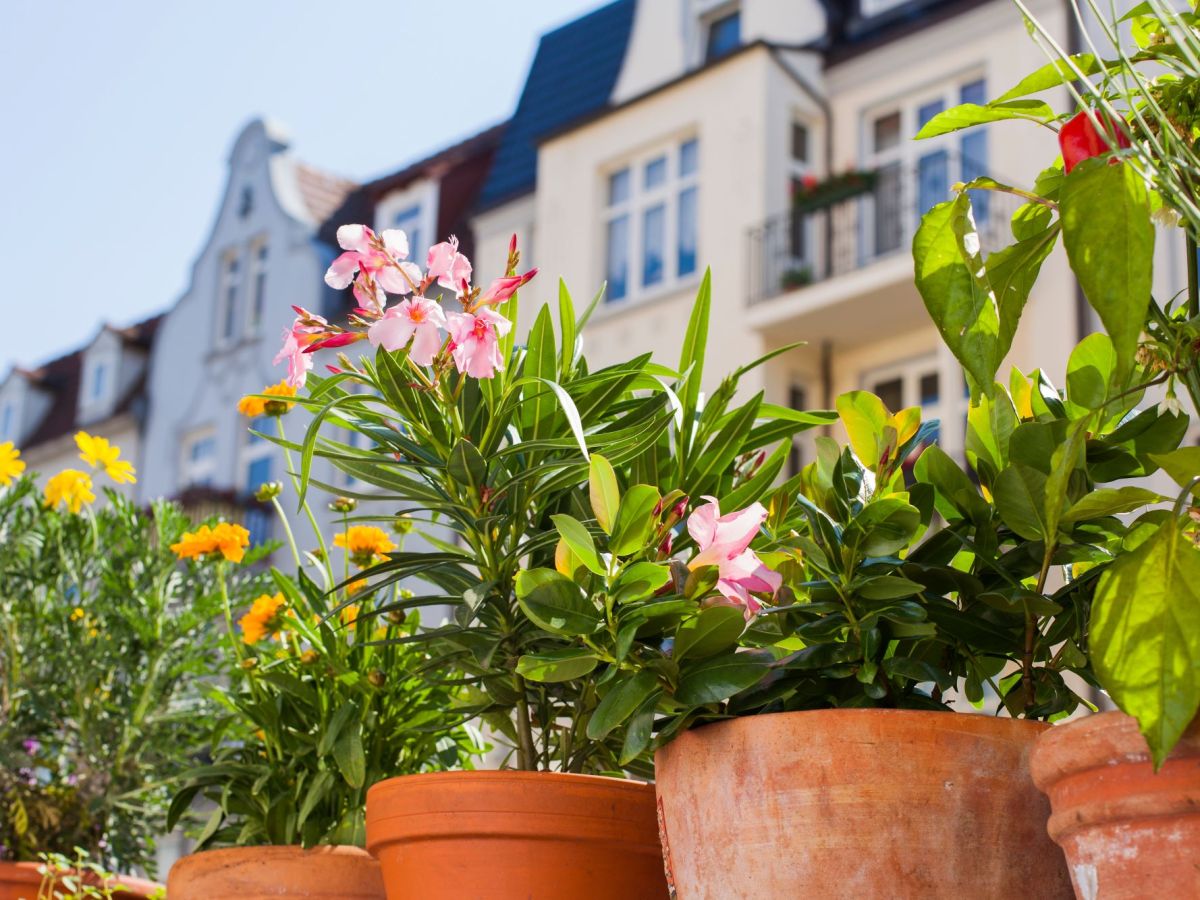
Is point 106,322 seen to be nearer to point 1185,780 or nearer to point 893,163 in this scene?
point 893,163

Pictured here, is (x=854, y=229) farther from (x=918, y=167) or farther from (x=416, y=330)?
(x=416, y=330)

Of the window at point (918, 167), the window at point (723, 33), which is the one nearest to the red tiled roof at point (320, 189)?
the window at point (723, 33)

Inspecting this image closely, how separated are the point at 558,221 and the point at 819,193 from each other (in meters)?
2.50

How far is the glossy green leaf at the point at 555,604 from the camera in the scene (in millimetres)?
1410

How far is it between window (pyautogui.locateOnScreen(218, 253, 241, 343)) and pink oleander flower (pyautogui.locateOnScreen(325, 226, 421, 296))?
51.6 ft

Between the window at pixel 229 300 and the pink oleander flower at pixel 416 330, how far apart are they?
51.9 feet

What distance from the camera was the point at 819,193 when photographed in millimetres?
11797

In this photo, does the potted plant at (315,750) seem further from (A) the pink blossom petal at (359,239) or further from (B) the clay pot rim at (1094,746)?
(B) the clay pot rim at (1094,746)

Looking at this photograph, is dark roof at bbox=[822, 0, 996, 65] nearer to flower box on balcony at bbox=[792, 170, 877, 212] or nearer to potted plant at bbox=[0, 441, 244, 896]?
flower box on balcony at bbox=[792, 170, 877, 212]

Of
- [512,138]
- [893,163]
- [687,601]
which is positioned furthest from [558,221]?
[687,601]

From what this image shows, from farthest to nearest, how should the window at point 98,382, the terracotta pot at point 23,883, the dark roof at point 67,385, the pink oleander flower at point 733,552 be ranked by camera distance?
the window at point 98,382 < the dark roof at point 67,385 < the terracotta pot at point 23,883 < the pink oleander flower at point 733,552

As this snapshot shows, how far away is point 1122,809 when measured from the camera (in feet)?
3.50

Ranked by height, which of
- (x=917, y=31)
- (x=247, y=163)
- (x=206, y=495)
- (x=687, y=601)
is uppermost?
(x=247, y=163)

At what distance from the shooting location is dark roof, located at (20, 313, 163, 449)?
18.3 m
